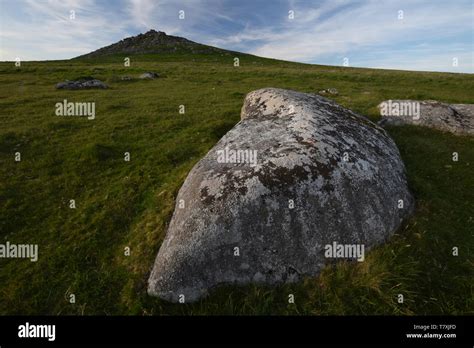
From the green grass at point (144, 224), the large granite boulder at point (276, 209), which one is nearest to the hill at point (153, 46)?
the green grass at point (144, 224)

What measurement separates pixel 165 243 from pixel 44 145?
1145 cm

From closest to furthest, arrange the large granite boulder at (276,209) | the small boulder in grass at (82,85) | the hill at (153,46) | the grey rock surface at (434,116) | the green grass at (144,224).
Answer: the green grass at (144,224), the large granite boulder at (276,209), the grey rock surface at (434,116), the small boulder in grass at (82,85), the hill at (153,46)

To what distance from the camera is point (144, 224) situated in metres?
10.2

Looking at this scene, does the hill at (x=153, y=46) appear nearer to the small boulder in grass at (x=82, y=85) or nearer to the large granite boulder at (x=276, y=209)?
the small boulder in grass at (x=82, y=85)

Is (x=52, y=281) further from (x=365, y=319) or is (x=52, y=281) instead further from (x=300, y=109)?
(x=300, y=109)

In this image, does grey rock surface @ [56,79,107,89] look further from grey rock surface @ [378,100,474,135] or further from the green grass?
grey rock surface @ [378,100,474,135]

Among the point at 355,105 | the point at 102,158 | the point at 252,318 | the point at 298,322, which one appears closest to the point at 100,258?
the point at 252,318

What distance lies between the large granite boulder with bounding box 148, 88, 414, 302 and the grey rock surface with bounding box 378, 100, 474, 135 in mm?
8120

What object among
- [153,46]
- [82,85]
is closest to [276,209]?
[82,85]

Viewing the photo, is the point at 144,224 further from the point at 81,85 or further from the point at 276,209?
the point at 81,85

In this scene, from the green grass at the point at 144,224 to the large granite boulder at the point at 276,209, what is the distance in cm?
41

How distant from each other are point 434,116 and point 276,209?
13.6 m

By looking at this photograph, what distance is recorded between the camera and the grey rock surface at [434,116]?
1694 cm

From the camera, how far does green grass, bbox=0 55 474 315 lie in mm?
7520
